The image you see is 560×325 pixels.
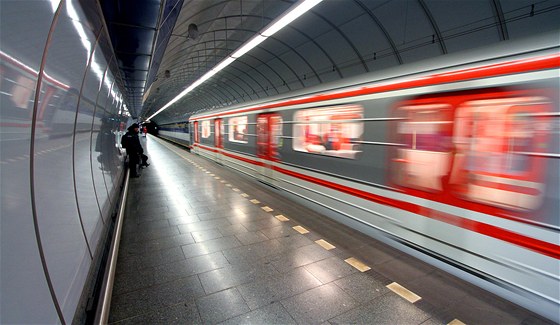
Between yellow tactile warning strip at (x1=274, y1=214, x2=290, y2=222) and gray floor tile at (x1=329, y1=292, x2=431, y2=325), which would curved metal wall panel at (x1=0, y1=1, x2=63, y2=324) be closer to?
gray floor tile at (x1=329, y1=292, x2=431, y2=325)

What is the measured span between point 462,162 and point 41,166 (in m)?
3.48

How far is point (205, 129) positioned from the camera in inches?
481

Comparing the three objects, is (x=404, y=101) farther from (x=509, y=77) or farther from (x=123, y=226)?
(x=123, y=226)

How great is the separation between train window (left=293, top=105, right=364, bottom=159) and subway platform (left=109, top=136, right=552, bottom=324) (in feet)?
4.32

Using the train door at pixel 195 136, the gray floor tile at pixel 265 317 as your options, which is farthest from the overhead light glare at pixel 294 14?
the train door at pixel 195 136

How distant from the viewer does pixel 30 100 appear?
131 cm

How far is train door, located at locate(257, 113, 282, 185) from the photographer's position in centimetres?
611

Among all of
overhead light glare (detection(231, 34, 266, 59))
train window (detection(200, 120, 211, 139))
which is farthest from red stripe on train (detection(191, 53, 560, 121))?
train window (detection(200, 120, 211, 139))

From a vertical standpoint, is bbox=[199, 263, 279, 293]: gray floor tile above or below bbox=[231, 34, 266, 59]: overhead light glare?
below

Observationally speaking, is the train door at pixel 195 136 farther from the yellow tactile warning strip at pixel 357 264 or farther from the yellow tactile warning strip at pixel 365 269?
the yellow tactile warning strip at pixel 357 264

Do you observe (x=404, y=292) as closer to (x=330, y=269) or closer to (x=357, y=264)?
(x=357, y=264)

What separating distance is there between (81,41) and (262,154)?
4807 millimetres

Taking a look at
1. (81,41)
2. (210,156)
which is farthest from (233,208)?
(210,156)

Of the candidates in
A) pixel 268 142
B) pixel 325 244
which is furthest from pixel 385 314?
pixel 268 142
